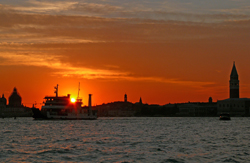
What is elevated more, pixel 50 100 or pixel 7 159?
pixel 50 100

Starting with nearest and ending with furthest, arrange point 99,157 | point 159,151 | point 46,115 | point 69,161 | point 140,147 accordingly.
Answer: point 69,161 < point 99,157 < point 159,151 < point 140,147 < point 46,115

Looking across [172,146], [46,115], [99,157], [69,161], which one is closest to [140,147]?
[172,146]

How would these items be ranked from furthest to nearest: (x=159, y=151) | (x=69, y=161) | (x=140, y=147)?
(x=140, y=147) < (x=159, y=151) < (x=69, y=161)

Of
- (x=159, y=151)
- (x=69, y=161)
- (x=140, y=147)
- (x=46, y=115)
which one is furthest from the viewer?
(x=46, y=115)

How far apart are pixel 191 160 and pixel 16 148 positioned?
2093cm

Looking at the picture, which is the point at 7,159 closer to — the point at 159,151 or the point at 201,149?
the point at 159,151

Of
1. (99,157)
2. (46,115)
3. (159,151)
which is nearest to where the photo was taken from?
(99,157)

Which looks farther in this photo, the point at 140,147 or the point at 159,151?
the point at 140,147

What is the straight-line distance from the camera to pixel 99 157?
4403 centimetres

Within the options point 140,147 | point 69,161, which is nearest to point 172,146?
point 140,147

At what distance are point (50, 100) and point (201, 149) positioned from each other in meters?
130

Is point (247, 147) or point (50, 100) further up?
point (50, 100)

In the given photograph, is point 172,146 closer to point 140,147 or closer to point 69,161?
point 140,147

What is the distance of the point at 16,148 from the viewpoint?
2044 inches
